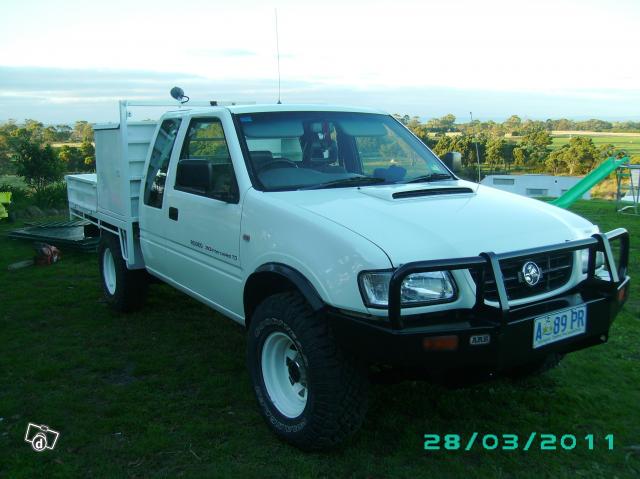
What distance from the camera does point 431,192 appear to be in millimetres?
3850

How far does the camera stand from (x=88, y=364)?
191 inches

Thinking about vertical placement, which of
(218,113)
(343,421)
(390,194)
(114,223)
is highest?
(218,113)

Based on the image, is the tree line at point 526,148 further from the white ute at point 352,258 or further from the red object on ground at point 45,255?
the red object on ground at point 45,255

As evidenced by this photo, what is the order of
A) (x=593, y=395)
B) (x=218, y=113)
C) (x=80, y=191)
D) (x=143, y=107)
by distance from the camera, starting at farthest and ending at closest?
(x=80, y=191), (x=143, y=107), (x=218, y=113), (x=593, y=395)

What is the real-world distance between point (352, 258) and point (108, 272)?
4.22 meters

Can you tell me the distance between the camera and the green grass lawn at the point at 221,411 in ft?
10.7

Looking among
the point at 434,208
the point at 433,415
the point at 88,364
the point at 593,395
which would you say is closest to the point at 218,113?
the point at 434,208

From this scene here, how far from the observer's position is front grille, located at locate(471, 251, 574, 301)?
10.0 feet

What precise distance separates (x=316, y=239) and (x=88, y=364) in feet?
8.75

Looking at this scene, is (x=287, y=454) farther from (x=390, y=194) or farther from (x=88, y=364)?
(x=88, y=364)

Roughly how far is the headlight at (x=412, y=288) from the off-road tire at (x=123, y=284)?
3613 millimetres

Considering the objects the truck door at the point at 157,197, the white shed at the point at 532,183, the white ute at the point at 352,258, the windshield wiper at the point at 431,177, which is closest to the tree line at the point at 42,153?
the truck door at the point at 157,197

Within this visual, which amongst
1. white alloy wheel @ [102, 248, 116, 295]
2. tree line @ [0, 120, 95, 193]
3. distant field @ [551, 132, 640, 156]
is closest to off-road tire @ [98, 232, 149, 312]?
white alloy wheel @ [102, 248, 116, 295]
